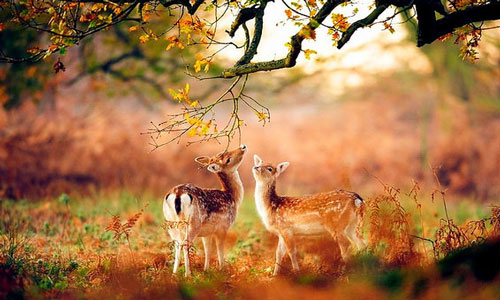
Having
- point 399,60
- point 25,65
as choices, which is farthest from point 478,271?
point 399,60

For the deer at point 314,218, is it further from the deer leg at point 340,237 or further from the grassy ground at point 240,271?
the grassy ground at point 240,271

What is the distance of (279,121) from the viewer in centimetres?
2575

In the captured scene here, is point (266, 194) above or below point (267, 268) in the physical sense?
above

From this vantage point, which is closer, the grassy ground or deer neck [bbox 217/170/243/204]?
the grassy ground

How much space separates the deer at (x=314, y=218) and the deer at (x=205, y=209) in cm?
43

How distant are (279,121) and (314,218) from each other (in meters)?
17.9

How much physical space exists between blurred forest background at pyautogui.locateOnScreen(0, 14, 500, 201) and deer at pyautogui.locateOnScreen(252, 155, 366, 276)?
4964mm

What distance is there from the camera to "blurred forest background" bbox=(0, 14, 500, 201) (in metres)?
16.3

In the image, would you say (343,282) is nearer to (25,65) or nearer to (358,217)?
(358,217)

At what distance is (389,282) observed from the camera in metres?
6.32

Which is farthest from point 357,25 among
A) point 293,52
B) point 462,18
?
point 462,18

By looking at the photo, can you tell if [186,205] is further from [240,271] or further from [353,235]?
[353,235]

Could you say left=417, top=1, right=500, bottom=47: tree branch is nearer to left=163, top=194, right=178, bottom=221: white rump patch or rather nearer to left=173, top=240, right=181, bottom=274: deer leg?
left=163, top=194, right=178, bottom=221: white rump patch

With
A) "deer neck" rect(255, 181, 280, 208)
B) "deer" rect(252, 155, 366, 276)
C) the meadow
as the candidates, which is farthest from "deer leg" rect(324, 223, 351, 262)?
"deer neck" rect(255, 181, 280, 208)
